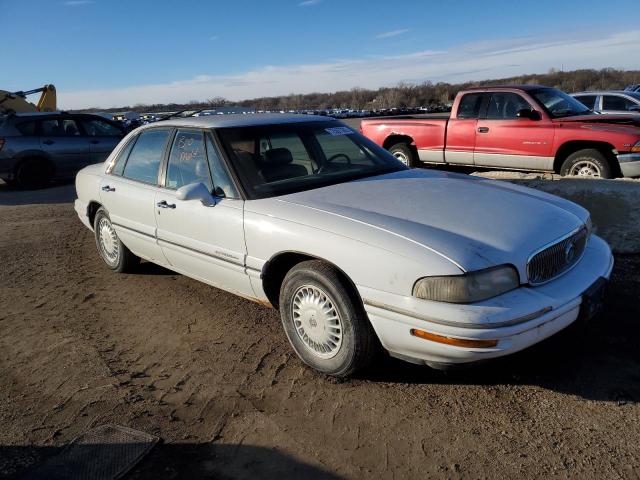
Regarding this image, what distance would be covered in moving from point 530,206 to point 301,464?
2.13 metres

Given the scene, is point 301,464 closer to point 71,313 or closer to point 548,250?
point 548,250

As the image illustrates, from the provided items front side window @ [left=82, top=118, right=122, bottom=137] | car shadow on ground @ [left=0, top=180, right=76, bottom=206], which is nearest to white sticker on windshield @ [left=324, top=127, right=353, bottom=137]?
car shadow on ground @ [left=0, top=180, right=76, bottom=206]

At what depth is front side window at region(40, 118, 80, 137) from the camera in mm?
12055

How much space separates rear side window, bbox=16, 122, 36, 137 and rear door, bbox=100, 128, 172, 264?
7.77 m

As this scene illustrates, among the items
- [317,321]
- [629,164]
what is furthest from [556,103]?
[317,321]

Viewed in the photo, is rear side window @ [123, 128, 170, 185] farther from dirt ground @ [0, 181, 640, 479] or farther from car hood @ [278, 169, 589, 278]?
car hood @ [278, 169, 589, 278]

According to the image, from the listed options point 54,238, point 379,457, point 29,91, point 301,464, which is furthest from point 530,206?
point 29,91

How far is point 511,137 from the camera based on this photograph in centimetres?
883

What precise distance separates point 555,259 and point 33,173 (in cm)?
1173

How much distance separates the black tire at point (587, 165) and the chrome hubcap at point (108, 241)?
21.0 feet

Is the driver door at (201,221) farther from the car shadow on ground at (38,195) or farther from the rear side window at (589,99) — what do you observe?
the rear side window at (589,99)

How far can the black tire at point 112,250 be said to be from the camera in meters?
5.47

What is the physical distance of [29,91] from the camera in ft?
68.7

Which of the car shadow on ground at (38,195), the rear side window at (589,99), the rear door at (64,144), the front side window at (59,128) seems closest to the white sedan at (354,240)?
the car shadow on ground at (38,195)
